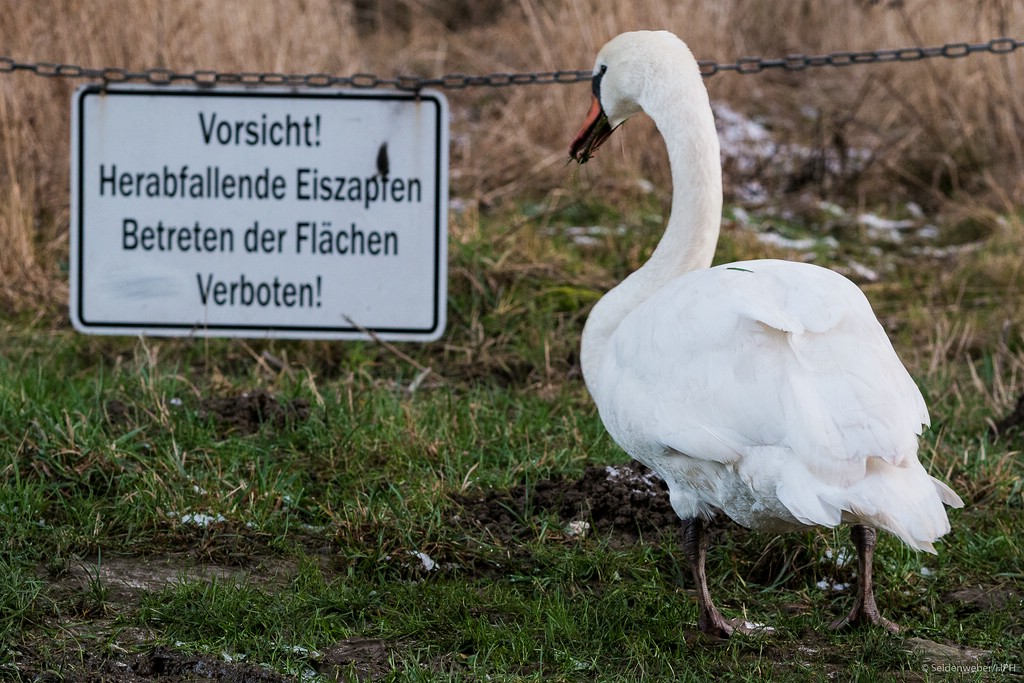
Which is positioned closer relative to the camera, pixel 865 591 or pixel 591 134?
pixel 865 591

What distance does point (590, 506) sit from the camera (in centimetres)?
385

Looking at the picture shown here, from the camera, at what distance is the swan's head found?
11.7ft

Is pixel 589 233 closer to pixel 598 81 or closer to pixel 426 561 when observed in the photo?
pixel 598 81

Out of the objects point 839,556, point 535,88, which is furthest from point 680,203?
point 535,88

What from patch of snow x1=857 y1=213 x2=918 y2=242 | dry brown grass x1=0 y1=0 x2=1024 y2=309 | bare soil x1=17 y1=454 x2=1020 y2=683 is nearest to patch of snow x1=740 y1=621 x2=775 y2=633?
bare soil x1=17 y1=454 x2=1020 y2=683

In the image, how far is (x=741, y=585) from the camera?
3604 millimetres

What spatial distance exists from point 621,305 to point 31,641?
1.88m

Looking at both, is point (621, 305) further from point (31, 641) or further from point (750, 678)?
point (31, 641)

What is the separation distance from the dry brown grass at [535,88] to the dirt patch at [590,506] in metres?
3.05

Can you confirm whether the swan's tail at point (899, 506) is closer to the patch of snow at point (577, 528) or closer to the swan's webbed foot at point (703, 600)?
the swan's webbed foot at point (703, 600)

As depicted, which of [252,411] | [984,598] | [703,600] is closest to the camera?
[703,600]

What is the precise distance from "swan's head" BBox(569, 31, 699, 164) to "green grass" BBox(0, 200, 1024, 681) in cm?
122

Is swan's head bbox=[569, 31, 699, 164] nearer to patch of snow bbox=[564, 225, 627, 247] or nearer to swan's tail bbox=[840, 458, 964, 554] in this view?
swan's tail bbox=[840, 458, 964, 554]

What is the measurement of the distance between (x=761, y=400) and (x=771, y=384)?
0.16 ft
